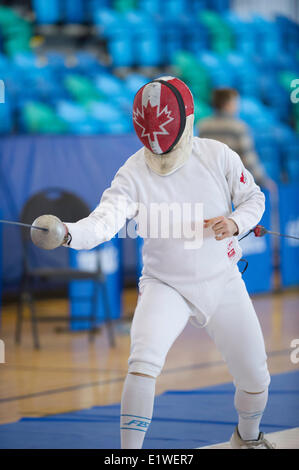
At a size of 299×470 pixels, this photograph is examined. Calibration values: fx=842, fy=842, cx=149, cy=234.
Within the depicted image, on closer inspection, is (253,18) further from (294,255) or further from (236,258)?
(236,258)

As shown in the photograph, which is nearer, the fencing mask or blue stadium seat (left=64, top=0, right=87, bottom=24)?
the fencing mask

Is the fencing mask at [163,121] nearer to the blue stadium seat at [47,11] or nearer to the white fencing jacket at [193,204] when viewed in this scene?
the white fencing jacket at [193,204]

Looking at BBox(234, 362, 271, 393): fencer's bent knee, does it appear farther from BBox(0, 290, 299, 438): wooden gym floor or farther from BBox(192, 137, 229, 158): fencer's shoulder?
BBox(0, 290, 299, 438): wooden gym floor

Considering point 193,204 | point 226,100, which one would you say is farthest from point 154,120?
point 226,100

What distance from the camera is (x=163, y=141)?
102 inches

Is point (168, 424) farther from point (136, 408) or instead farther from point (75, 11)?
point (75, 11)

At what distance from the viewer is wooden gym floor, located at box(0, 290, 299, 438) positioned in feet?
13.2

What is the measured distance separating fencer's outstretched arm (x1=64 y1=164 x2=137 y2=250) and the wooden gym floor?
139cm

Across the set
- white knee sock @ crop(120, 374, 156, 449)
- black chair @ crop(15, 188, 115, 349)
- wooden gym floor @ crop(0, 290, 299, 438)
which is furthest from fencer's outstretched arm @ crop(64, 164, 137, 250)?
black chair @ crop(15, 188, 115, 349)

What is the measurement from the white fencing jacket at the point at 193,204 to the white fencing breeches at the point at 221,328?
35mm

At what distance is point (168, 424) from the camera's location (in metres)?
3.44

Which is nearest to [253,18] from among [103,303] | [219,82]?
[219,82]

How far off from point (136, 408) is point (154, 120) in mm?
871
